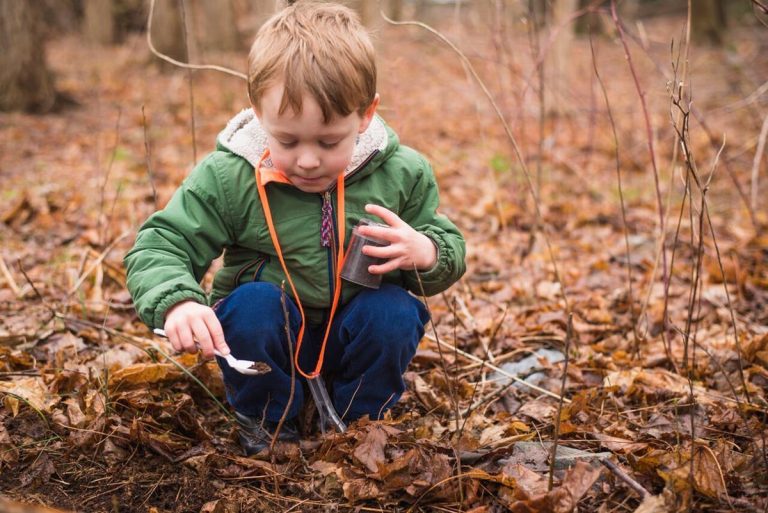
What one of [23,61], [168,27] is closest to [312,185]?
[23,61]

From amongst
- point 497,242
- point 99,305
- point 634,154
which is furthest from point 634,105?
point 99,305

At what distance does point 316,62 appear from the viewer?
Answer: 1.58 meters

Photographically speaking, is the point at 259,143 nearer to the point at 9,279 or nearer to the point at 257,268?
the point at 257,268

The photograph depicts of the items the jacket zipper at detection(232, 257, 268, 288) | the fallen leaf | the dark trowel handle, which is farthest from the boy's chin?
the fallen leaf

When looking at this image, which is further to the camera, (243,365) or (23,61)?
(23,61)

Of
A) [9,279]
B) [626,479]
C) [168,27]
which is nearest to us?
[626,479]

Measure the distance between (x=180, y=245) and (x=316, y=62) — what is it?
1.93 ft

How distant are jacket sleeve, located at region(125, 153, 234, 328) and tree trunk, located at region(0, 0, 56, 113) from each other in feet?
17.8

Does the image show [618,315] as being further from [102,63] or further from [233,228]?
[102,63]

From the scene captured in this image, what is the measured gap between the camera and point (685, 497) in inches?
59.1

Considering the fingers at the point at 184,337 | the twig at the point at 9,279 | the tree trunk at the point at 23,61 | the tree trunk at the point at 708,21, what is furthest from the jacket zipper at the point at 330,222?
the tree trunk at the point at 708,21

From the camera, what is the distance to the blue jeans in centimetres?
180

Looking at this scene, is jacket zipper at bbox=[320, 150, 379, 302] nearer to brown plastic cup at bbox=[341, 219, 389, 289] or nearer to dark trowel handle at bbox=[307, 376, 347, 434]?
brown plastic cup at bbox=[341, 219, 389, 289]

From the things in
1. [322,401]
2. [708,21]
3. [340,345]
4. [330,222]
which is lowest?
[322,401]
